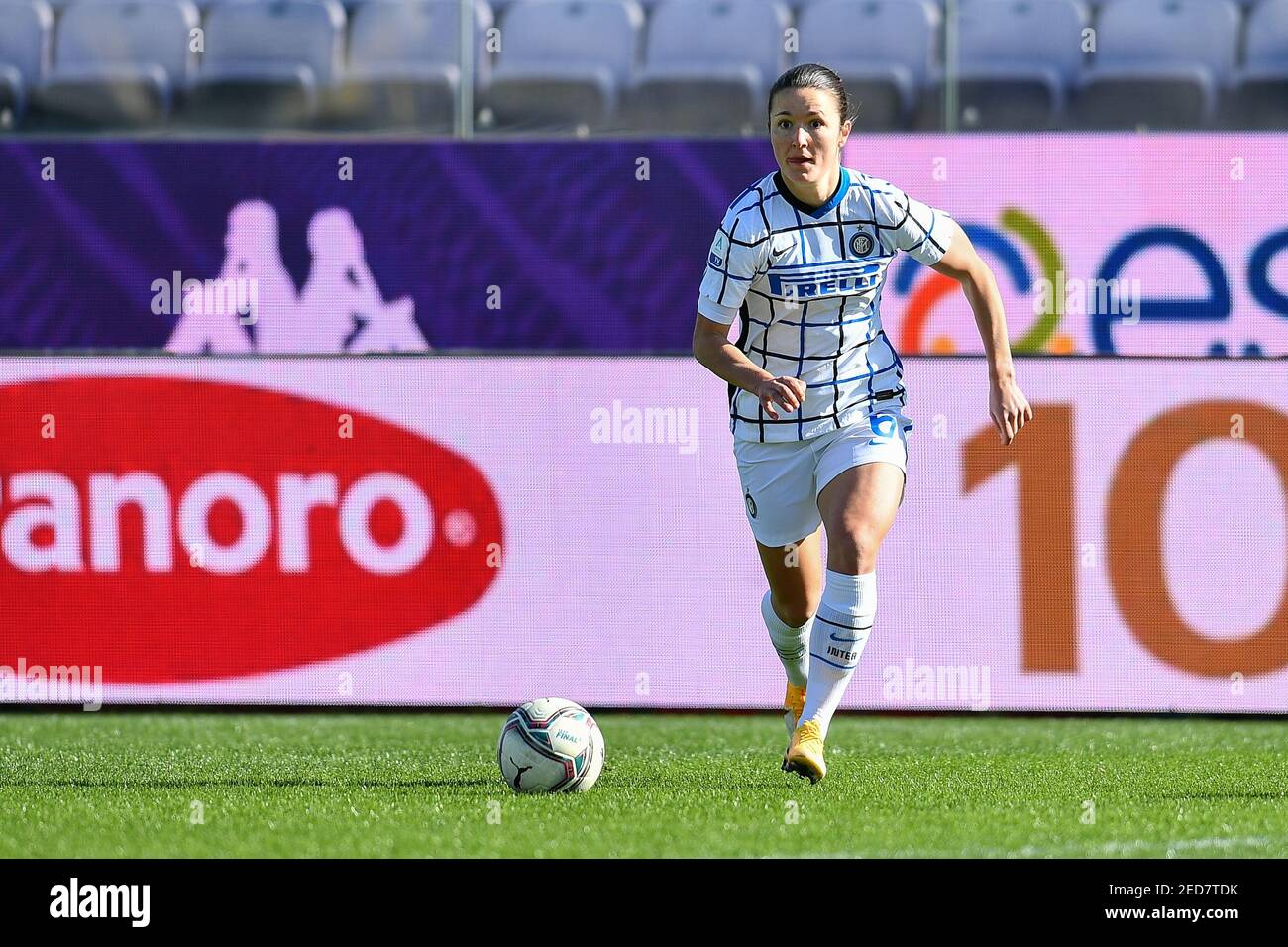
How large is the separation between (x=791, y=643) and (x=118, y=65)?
6062 mm

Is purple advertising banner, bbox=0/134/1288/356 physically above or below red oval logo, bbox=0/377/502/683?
above

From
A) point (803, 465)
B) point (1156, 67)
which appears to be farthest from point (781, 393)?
point (1156, 67)

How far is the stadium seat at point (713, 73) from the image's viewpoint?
10125 mm

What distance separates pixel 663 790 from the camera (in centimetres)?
562

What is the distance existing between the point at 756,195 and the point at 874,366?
0.62m

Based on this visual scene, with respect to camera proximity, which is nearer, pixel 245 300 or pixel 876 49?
pixel 245 300

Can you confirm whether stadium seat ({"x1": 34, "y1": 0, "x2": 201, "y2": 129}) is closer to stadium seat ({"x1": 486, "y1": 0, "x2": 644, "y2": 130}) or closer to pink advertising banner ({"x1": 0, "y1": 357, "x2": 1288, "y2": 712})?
stadium seat ({"x1": 486, "y1": 0, "x2": 644, "y2": 130})

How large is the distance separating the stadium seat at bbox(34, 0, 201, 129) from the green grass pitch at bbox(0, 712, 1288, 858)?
363 centimetres

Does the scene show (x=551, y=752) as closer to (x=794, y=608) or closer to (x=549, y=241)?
(x=794, y=608)

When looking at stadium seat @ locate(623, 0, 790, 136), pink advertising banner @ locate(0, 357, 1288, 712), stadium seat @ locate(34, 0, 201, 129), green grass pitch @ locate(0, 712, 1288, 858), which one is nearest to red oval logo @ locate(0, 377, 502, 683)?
pink advertising banner @ locate(0, 357, 1288, 712)

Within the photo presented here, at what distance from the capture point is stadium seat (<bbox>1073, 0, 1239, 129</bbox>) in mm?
9938

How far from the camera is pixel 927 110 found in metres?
9.98
